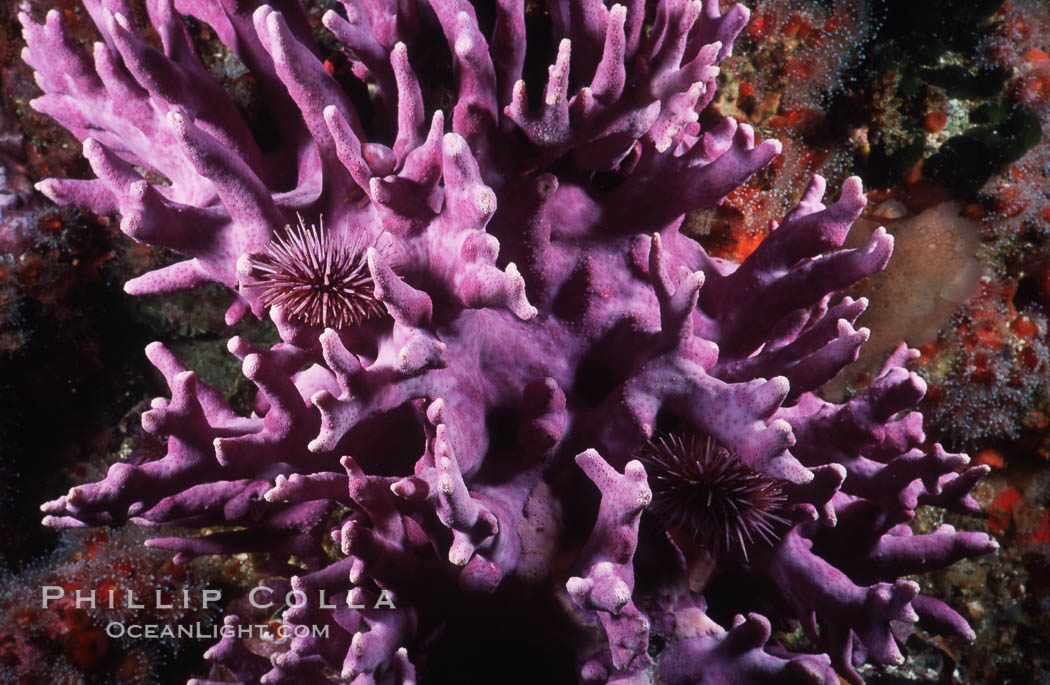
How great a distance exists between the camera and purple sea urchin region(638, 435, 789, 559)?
197 centimetres

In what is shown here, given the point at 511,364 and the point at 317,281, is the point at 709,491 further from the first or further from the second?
the point at 317,281

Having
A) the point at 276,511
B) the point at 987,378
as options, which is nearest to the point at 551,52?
the point at 276,511

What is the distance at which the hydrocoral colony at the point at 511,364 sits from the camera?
1768mm

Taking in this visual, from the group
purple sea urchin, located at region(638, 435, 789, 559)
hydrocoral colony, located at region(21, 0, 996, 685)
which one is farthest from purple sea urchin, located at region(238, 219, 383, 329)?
purple sea urchin, located at region(638, 435, 789, 559)

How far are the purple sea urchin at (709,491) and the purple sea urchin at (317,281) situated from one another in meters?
1.06

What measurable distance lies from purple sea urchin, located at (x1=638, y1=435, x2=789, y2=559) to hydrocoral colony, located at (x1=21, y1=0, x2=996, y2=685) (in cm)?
1

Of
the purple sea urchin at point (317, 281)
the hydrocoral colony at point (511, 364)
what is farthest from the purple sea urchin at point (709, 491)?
the purple sea urchin at point (317, 281)

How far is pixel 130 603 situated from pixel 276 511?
2238 mm

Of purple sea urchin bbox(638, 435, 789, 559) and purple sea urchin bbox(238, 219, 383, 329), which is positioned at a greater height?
purple sea urchin bbox(238, 219, 383, 329)

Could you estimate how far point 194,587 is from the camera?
3711 millimetres

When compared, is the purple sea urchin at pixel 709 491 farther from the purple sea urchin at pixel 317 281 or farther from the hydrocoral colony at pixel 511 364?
the purple sea urchin at pixel 317 281

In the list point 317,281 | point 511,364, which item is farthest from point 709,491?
point 317,281

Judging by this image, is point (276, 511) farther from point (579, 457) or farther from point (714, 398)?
point (714, 398)

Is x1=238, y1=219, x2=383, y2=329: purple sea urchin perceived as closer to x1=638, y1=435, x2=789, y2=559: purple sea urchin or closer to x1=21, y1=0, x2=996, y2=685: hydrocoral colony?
x1=21, y1=0, x2=996, y2=685: hydrocoral colony
